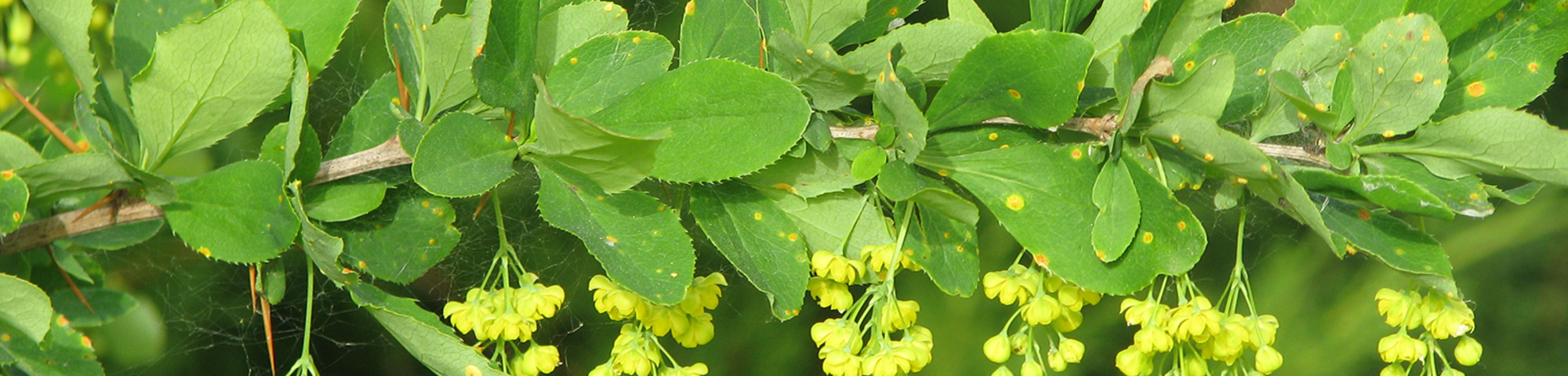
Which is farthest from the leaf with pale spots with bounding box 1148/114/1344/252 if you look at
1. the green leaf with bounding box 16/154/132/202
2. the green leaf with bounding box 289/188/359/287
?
the green leaf with bounding box 16/154/132/202

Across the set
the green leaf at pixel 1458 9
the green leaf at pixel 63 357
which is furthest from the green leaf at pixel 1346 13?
the green leaf at pixel 63 357

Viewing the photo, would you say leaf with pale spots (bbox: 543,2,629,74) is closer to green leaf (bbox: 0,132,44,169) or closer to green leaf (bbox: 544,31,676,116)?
green leaf (bbox: 544,31,676,116)

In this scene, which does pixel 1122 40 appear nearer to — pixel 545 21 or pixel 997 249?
pixel 545 21

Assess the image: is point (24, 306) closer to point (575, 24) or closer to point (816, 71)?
point (575, 24)

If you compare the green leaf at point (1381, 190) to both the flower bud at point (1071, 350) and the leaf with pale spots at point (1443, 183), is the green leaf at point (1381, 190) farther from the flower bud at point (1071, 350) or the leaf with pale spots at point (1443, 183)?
the flower bud at point (1071, 350)

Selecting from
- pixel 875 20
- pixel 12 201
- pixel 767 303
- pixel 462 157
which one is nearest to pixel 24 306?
pixel 12 201

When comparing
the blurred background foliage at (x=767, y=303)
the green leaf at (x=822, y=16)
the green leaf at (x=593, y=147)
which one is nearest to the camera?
the green leaf at (x=593, y=147)
